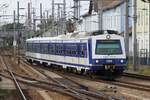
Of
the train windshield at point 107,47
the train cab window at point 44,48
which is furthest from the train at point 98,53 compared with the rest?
the train cab window at point 44,48

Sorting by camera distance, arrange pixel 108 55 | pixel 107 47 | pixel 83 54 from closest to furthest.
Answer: pixel 108 55
pixel 107 47
pixel 83 54

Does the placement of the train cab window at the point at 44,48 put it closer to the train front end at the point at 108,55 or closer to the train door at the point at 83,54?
the train door at the point at 83,54

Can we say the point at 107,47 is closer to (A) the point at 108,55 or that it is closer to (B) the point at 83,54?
(A) the point at 108,55

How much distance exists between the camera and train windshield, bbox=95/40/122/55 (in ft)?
96.3

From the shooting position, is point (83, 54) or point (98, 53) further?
point (83, 54)

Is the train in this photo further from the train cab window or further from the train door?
the train cab window

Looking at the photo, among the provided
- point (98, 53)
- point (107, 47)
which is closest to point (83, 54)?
point (98, 53)

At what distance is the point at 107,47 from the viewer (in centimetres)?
2944

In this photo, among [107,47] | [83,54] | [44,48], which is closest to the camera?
[107,47]

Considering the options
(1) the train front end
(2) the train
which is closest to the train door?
(2) the train

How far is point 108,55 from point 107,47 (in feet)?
1.55

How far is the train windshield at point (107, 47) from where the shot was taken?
29.4 meters

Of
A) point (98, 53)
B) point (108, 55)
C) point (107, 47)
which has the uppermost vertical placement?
point (107, 47)

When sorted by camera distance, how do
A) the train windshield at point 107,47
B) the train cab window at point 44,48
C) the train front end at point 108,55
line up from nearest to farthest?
the train front end at point 108,55
the train windshield at point 107,47
the train cab window at point 44,48
